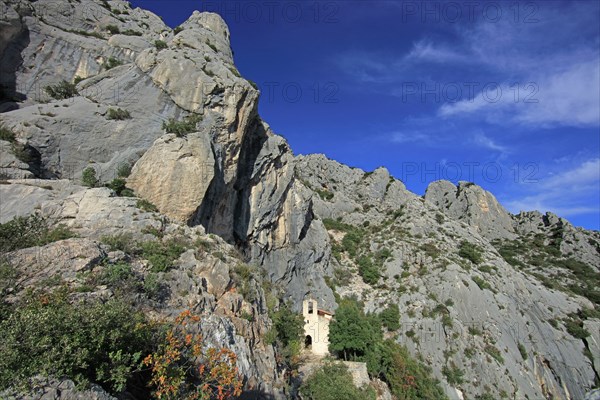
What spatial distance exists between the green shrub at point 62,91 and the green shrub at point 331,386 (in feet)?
97.2

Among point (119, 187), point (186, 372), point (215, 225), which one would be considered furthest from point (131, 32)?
point (186, 372)

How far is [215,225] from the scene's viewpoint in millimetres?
28125

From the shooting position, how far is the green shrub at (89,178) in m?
21.0

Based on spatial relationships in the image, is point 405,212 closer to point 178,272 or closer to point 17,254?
point 178,272

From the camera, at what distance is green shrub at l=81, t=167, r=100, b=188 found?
2097cm

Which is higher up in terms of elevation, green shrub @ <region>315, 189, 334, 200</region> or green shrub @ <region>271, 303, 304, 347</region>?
green shrub @ <region>315, 189, 334, 200</region>

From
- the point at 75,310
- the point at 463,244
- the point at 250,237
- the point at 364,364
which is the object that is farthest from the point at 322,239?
the point at 75,310

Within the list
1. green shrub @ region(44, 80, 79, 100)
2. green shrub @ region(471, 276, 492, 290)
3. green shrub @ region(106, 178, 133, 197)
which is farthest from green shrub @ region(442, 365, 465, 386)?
green shrub @ region(44, 80, 79, 100)

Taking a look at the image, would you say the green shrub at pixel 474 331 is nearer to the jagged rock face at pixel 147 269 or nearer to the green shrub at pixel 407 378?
the green shrub at pixel 407 378

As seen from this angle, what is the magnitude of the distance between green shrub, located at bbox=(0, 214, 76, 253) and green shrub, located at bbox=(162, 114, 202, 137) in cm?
1096

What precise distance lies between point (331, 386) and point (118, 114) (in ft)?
84.6

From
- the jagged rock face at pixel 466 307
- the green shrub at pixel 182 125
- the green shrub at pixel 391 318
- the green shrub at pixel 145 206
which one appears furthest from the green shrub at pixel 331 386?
the green shrub at pixel 182 125

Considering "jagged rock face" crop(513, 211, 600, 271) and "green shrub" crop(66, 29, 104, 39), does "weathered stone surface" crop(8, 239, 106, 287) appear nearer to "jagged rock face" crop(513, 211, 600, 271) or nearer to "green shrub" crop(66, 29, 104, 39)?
"green shrub" crop(66, 29, 104, 39)

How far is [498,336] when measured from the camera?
38688mm
